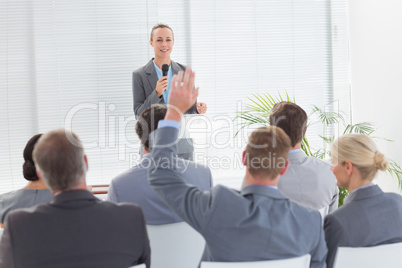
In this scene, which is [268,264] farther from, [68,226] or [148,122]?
[148,122]

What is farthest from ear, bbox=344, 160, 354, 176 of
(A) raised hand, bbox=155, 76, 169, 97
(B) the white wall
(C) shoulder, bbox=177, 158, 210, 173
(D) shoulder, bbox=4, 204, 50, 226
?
(B) the white wall

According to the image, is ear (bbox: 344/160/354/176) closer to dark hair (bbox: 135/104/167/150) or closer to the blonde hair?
the blonde hair

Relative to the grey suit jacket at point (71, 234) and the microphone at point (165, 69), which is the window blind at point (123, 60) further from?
the grey suit jacket at point (71, 234)

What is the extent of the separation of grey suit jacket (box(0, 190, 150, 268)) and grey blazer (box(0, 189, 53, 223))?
0.68 metres

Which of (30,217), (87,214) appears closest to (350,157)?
(87,214)

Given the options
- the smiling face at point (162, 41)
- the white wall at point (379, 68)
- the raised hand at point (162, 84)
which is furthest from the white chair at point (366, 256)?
the white wall at point (379, 68)

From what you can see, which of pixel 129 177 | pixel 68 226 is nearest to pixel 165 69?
pixel 129 177

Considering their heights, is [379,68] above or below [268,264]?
above

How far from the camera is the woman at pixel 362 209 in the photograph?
2.02 metres

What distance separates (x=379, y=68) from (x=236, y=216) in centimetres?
379

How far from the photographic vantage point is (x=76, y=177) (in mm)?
1766

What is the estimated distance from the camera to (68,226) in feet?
5.56

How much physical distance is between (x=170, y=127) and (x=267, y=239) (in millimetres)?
501

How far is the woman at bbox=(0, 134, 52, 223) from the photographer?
2.39 m
